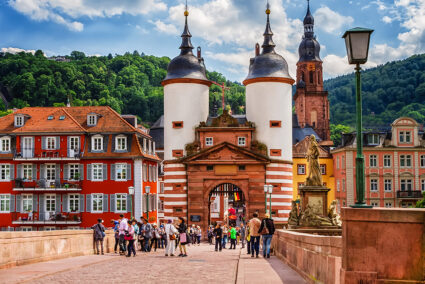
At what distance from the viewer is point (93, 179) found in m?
57.7

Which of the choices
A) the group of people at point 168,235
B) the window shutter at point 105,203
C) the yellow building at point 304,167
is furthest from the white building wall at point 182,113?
the group of people at point 168,235

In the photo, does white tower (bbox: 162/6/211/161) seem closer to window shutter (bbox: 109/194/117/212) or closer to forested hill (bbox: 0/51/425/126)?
window shutter (bbox: 109/194/117/212)

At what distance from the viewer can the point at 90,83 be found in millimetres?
146500

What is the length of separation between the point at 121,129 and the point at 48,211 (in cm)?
979

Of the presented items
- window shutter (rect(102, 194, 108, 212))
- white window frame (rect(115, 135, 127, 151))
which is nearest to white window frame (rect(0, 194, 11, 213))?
window shutter (rect(102, 194, 108, 212))

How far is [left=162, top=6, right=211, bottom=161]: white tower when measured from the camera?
187ft

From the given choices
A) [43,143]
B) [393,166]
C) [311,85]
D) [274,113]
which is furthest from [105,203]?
[311,85]

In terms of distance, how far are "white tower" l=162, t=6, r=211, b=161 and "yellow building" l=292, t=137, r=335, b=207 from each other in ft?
63.8

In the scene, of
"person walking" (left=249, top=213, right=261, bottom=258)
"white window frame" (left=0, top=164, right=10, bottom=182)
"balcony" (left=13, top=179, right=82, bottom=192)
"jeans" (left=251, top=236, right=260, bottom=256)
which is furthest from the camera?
"white window frame" (left=0, top=164, right=10, bottom=182)

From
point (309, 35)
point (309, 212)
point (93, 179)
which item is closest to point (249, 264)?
point (309, 212)

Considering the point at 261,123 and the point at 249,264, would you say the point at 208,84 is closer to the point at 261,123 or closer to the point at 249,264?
the point at 261,123

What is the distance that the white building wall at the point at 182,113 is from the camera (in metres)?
57.0

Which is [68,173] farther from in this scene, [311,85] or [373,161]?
[311,85]

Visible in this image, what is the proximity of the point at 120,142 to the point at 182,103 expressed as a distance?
21.9 feet
